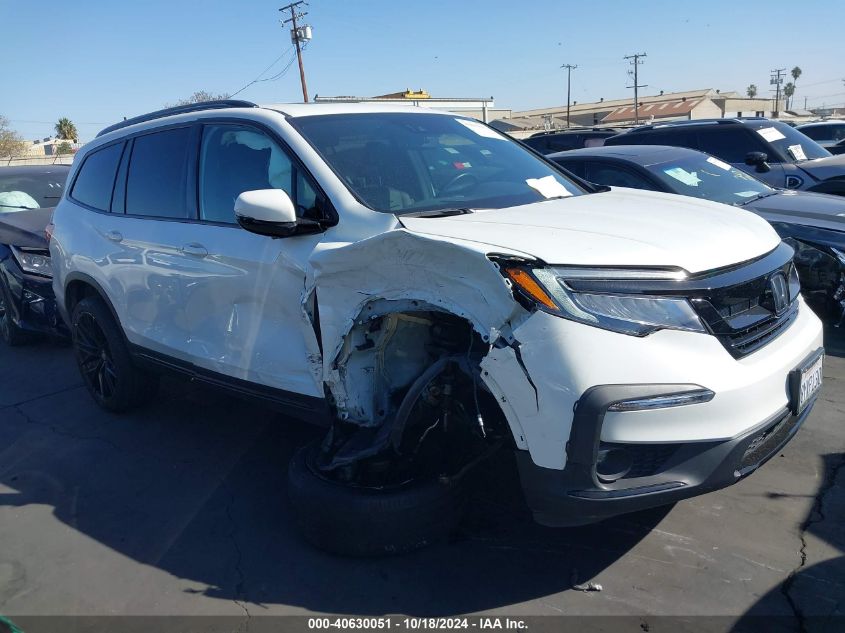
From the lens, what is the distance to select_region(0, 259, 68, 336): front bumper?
6.59 metres

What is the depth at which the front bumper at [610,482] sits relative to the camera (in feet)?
7.73

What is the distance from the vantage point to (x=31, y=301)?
669 centimetres

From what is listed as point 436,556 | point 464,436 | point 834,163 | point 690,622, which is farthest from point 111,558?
point 834,163

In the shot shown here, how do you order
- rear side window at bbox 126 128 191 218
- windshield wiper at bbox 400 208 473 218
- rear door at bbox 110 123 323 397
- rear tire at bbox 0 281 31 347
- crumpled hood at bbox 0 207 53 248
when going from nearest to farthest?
windshield wiper at bbox 400 208 473 218 → rear door at bbox 110 123 323 397 → rear side window at bbox 126 128 191 218 → crumpled hood at bbox 0 207 53 248 → rear tire at bbox 0 281 31 347

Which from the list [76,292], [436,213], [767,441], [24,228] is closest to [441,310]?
[436,213]

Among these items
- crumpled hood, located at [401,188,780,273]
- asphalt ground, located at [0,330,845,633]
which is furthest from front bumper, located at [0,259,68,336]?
crumpled hood, located at [401,188,780,273]

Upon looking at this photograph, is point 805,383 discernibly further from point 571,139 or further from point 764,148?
point 571,139

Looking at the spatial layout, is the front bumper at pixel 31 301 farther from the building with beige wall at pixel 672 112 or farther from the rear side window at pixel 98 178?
the building with beige wall at pixel 672 112

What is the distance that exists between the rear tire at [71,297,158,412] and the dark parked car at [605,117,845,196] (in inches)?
253

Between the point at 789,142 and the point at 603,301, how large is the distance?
7.39 metres

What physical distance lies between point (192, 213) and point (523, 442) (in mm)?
2402

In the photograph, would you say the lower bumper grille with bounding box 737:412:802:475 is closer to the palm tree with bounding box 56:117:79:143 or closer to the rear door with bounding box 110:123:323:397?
the rear door with bounding box 110:123:323:397

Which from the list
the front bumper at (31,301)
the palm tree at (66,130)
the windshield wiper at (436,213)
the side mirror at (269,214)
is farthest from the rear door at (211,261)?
the palm tree at (66,130)

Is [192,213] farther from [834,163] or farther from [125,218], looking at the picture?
[834,163]
